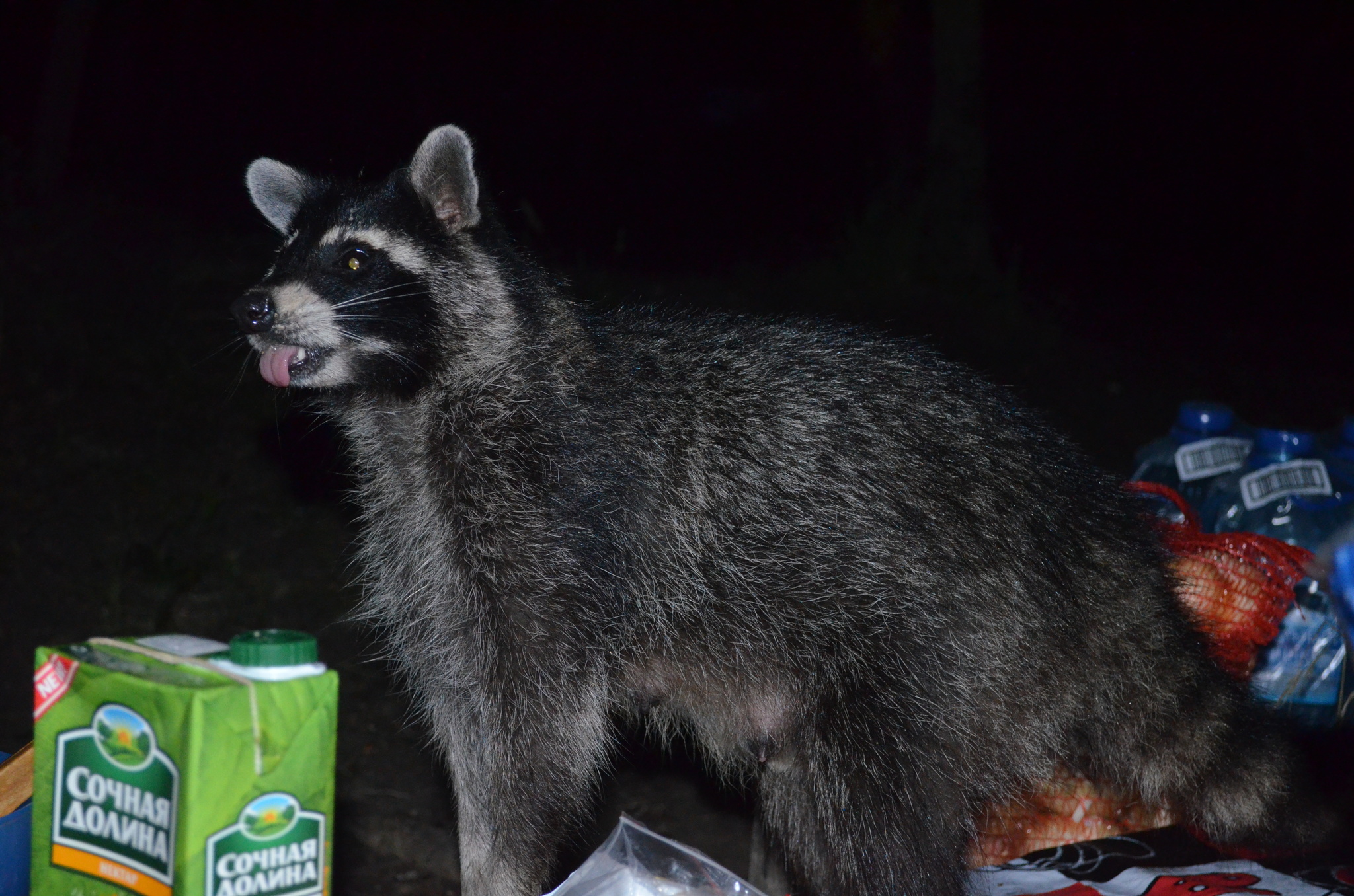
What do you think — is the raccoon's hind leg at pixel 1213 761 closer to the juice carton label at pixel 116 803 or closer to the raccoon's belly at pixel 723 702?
the raccoon's belly at pixel 723 702

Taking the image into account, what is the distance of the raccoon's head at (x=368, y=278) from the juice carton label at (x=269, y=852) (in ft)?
4.21

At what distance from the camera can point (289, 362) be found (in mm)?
2715

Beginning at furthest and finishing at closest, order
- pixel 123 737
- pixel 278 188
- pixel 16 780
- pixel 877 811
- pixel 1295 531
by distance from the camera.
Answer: pixel 1295 531
pixel 278 188
pixel 877 811
pixel 16 780
pixel 123 737

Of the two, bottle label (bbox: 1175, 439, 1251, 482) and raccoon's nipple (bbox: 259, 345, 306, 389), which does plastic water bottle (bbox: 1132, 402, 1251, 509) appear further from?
raccoon's nipple (bbox: 259, 345, 306, 389)

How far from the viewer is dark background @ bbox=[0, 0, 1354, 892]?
559 cm

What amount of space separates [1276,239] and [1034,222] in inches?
86.5

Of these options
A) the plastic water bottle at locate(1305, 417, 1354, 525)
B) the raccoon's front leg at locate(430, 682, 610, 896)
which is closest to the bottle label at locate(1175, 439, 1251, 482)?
the plastic water bottle at locate(1305, 417, 1354, 525)

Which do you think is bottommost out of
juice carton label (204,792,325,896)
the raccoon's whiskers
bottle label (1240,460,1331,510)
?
juice carton label (204,792,325,896)

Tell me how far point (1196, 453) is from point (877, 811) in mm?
2020

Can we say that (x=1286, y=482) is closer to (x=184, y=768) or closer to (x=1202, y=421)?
(x=1202, y=421)

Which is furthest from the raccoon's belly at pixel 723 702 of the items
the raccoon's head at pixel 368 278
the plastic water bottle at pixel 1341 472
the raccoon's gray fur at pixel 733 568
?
the plastic water bottle at pixel 1341 472

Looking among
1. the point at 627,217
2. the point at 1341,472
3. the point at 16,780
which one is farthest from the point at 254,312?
the point at 627,217

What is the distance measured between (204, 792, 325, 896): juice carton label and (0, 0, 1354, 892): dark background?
2.03 m

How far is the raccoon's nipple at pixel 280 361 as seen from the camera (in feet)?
8.87
